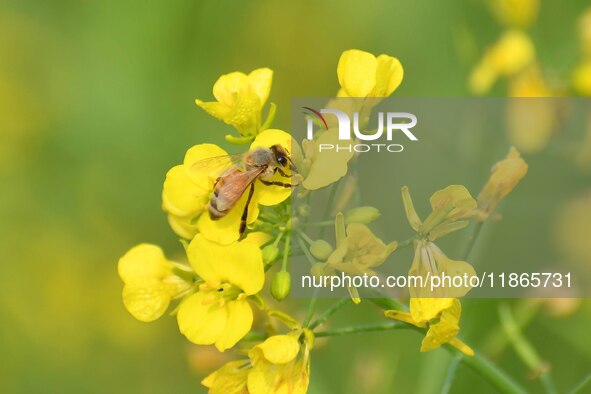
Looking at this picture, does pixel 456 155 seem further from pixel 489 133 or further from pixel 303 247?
pixel 303 247

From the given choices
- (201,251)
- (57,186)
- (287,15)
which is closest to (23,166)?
(57,186)

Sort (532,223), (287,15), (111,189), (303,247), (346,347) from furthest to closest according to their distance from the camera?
(287,15) < (111,189) < (346,347) < (532,223) < (303,247)

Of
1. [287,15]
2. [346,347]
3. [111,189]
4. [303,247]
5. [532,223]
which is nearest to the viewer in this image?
[303,247]

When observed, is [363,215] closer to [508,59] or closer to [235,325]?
[235,325]

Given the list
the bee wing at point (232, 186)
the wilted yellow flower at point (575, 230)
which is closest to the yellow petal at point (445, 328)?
the bee wing at point (232, 186)

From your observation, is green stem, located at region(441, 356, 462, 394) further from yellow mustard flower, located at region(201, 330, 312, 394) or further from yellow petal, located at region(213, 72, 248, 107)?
yellow petal, located at region(213, 72, 248, 107)
